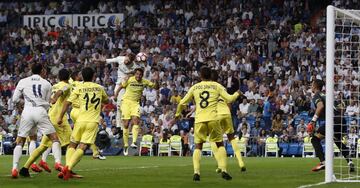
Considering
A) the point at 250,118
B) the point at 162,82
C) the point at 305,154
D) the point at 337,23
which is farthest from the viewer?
the point at 162,82

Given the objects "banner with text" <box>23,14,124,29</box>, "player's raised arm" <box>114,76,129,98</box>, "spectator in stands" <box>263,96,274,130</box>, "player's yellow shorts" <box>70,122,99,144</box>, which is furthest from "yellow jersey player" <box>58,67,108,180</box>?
"banner with text" <box>23,14,124,29</box>

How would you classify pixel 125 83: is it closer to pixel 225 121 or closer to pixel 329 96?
pixel 225 121

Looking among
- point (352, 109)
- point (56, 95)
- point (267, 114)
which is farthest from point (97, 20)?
point (56, 95)

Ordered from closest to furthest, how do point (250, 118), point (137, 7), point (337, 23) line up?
1. point (337, 23)
2. point (250, 118)
3. point (137, 7)

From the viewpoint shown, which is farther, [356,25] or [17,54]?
[17,54]

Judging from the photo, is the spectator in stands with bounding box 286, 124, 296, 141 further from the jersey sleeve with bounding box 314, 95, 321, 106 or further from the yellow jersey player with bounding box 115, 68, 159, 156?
the jersey sleeve with bounding box 314, 95, 321, 106

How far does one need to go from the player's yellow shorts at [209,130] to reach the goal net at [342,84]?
2204 mm

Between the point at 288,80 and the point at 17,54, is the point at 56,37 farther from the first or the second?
the point at 288,80

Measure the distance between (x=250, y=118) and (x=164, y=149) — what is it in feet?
12.9

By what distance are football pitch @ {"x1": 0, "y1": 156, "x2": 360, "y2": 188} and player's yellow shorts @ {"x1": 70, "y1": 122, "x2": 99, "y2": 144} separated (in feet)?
2.66

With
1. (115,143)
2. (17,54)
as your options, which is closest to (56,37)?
(17,54)

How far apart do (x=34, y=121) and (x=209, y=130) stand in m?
3.62

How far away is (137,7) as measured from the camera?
4884 centimetres

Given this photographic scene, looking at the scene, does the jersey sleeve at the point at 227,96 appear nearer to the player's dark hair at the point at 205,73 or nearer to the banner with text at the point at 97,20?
the player's dark hair at the point at 205,73
